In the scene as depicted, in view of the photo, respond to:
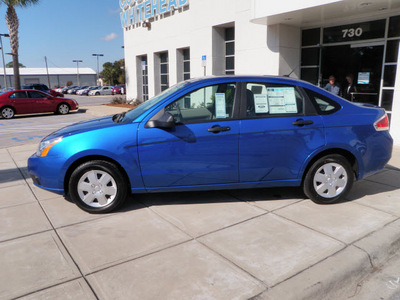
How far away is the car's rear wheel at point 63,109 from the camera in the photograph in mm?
18438

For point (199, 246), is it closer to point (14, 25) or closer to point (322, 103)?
point (322, 103)

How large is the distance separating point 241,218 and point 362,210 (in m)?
1.64

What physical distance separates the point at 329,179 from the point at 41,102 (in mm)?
16808

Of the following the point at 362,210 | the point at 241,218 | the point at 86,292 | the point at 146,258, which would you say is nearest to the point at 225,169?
the point at 241,218

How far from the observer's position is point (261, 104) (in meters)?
4.36

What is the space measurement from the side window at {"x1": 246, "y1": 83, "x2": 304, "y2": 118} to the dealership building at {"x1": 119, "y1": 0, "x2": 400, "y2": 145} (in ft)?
17.1

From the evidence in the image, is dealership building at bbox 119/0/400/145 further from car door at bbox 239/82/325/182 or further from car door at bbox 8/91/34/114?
car door at bbox 8/91/34/114

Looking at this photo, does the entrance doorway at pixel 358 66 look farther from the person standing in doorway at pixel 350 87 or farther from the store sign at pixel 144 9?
the store sign at pixel 144 9

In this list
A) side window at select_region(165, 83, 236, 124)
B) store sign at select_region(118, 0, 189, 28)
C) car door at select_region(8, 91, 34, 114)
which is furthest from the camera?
store sign at select_region(118, 0, 189, 28)

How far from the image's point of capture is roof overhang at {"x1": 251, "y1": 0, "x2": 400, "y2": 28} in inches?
339

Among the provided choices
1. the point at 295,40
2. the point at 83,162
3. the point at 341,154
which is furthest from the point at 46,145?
the point at 295,40

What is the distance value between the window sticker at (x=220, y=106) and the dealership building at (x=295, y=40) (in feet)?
19.0

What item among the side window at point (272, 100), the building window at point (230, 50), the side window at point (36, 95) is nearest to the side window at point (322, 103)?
the side window at point (272, 100)

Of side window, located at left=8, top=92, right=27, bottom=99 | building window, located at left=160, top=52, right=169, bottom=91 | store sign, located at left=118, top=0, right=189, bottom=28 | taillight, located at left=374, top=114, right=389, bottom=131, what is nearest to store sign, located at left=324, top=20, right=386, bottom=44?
taillight, located at left=374, top=114, right=389, bottom=131
